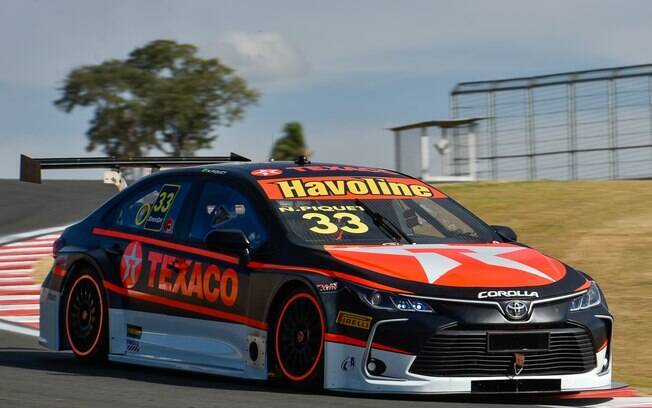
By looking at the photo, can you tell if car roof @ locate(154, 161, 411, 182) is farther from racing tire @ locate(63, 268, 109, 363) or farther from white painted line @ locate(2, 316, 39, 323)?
white painted line @ locate(2, 316, 39, 323)

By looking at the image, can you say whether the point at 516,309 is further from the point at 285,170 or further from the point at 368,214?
the point at 285,170

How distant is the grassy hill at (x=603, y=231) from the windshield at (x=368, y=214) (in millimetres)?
1543

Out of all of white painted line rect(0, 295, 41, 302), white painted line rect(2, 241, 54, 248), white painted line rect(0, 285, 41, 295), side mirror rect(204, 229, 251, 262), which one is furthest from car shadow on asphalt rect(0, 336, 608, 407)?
white painted line rect(2, 241, 54, 248)

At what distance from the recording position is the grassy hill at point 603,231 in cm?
1111

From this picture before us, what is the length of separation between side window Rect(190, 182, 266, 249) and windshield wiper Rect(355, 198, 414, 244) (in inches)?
26.3

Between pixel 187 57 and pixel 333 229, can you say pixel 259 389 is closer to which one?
pixel 333 229

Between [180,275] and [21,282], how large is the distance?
7.26m

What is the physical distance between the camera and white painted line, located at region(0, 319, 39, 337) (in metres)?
11.7

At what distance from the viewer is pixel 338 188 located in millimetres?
8586

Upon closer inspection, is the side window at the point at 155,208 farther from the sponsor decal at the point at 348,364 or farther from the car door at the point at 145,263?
the sponsor decal at the point at 348,364

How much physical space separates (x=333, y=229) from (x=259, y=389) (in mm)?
1050

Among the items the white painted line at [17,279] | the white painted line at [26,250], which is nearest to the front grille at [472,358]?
the white painted line at [17,279]

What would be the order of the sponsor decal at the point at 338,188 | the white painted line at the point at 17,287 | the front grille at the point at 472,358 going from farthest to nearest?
1. the white painted line at the point at 17,287
2. the sponsor decal at the point at 338,188
3. the front grille at the point at 472,358

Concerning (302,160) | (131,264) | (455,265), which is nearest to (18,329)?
(131,264)
